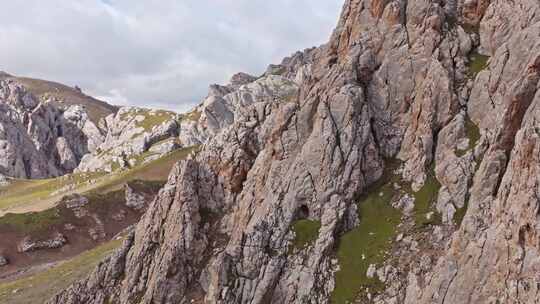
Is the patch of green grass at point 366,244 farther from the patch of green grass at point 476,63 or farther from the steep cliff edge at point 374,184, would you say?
the patch of green grass at point 476,63

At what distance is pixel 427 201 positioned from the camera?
51.1 meters

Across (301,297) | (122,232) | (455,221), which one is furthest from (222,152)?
(122,232)

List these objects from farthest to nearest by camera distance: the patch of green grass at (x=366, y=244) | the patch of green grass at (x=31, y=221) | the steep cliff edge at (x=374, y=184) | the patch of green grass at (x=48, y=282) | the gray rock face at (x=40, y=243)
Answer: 1. the patch of green grass at (x=31, y=221)
2. the gray rock face at (x=40, y=243)
3. the patch of green grass at (x=48, y=282)
4. the patch of green grass at (x=366, y=244)
5. the steep cliff edge at (x=374, y=184)

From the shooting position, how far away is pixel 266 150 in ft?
211

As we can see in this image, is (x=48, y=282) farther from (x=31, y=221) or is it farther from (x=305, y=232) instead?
(x=305, y=232)

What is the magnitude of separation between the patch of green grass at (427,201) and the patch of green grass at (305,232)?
11045 mm

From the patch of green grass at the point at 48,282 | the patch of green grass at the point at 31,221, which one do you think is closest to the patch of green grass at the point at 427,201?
the patch of green grass at the point at 48,282

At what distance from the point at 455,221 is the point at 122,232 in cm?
11317

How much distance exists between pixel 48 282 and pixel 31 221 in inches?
2068

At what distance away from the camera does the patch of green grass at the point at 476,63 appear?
186ft

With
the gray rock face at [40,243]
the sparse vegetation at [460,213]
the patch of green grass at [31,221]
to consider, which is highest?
the sparse vegetation at [460,213]

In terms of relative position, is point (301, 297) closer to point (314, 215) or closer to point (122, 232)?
point (314, 215)

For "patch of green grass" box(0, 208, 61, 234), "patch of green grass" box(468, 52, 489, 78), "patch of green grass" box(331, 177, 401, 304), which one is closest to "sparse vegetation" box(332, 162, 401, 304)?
"patch of green grass" box(331, 177, 401, 304)

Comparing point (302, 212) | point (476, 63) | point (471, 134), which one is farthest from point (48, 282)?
point (476, 63)
